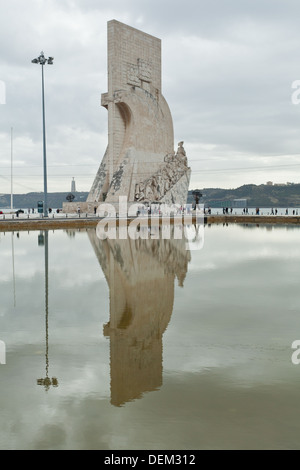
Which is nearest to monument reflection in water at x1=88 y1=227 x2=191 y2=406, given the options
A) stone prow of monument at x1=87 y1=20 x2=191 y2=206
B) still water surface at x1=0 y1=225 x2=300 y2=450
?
still water surface at x1=0 y1=225 x2=300 y2=450

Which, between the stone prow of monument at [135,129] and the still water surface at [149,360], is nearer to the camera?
the still water surface at [149,360]

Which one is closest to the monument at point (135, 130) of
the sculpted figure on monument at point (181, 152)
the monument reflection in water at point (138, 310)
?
the sculpted figure on monument at point (181, 152)

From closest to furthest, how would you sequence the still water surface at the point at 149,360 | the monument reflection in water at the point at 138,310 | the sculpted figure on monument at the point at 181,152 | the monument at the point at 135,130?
the still water surface at the point at 149,360, the monument reflection in water at the point at 138,310, the monument at the point at 135,130, the sculpted figure on monument at the point at 181,152

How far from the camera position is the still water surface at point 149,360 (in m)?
3.63

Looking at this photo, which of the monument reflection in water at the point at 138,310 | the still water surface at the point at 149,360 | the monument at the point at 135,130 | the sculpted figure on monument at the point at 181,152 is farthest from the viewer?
the sculpted figure on monument at the point at 181,152

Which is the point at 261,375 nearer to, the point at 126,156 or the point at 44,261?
the point at 44,261

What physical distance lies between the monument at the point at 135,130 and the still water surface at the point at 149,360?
88.9 ft

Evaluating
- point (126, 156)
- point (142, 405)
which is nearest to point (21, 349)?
point (142, 405)

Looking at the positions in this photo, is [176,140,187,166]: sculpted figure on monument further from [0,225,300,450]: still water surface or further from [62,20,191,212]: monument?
[0,225,300,450]: still water surface

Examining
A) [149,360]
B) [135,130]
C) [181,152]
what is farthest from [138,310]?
[181,152]

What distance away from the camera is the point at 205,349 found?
560 centimetres

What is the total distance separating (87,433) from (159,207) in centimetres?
3543

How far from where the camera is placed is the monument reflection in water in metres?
4.76

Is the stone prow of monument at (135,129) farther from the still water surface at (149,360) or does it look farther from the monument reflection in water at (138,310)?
the still water surface at (149,360)
